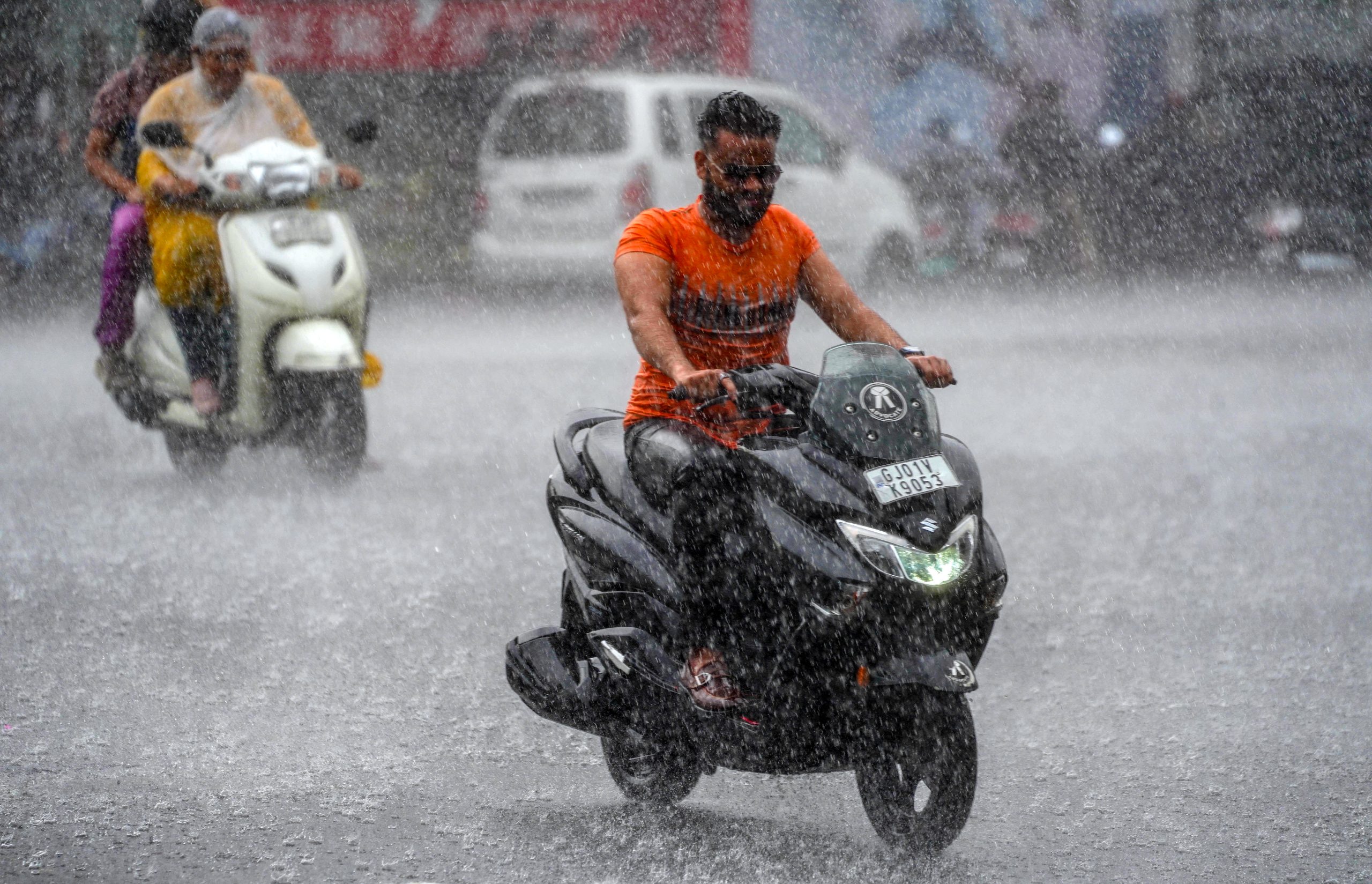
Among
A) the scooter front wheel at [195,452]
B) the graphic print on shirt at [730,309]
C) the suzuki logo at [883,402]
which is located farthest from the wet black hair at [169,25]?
the suzuki logo at [883,402]

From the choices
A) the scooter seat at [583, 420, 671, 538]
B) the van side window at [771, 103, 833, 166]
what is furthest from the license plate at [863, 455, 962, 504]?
A: the van side window at [771, 103, 833, 166]

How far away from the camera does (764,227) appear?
4.50 m

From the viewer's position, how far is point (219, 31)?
328 inches

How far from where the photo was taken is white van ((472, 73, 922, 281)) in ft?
52.8

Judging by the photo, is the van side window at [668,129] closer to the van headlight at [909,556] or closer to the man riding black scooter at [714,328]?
the man riding black scooter at [714,328]

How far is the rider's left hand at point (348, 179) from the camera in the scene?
28.5ft

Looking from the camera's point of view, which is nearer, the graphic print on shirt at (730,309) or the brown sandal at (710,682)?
the brown sandal at (710,682)

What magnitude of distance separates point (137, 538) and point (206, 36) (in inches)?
87.4

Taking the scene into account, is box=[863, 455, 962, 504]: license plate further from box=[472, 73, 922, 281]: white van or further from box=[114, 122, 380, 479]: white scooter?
box=[472, 73, 922, 281]: white van

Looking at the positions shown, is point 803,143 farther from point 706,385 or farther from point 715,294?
point 706,385

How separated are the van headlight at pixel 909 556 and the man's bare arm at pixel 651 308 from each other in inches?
21.1

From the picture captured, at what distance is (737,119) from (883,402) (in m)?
0.73

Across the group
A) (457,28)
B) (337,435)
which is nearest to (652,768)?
(337,435)

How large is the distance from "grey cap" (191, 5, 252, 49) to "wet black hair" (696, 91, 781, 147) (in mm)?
4544
